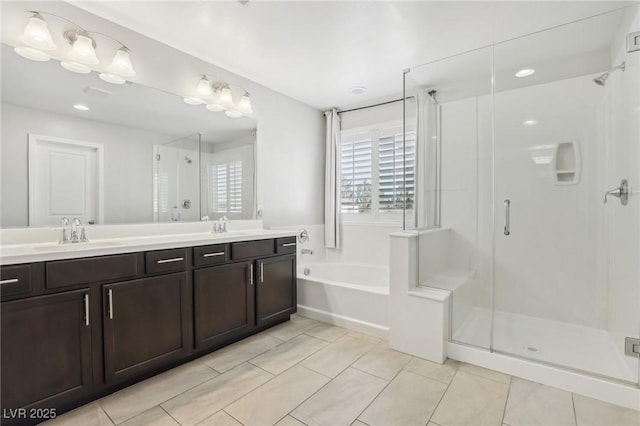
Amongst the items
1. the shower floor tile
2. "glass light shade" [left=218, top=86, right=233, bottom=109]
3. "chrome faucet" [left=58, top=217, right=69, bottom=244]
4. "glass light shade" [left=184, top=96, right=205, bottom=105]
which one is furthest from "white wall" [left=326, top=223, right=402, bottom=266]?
"chrome faucet" [left=58, top=217, right=69, bottom=244]

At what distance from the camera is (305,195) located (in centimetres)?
393

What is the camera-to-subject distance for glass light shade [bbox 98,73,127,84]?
7.09ft

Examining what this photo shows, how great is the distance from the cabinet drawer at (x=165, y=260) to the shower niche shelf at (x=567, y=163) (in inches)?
126

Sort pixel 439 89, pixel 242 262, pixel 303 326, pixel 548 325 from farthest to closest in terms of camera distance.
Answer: pixel 439 89
pixel 303 326
pixel 548 325
pixel 242 262

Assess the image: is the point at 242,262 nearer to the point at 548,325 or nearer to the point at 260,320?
the point at 260,320

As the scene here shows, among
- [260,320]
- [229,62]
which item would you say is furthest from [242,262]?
[229,62]

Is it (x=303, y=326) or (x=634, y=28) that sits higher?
(x=634, y=28)

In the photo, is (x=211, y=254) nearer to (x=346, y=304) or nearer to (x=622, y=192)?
(x=346, y=304)

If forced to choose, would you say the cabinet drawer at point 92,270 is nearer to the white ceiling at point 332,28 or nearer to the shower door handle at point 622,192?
the white ceiling at point 332,28

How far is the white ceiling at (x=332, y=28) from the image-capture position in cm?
203

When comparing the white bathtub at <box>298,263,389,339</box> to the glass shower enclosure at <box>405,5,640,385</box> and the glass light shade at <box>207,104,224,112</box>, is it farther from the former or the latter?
the glass light shade at <box>207,104,224,112</box>

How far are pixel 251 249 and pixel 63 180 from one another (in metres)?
1.38

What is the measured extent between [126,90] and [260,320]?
85.6 inches

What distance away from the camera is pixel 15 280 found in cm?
138
